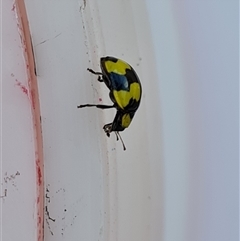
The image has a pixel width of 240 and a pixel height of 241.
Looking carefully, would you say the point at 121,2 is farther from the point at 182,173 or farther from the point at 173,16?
the point at 182,173

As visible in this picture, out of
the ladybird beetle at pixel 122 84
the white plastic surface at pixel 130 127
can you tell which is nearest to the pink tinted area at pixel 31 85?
the white plastic surface at pixel 130 127

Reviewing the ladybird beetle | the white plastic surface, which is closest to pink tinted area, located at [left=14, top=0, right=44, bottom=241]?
the white plastic surface

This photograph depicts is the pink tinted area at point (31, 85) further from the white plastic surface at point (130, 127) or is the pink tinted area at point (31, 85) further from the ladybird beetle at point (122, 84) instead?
the ladybird beetle at point (122, 84)

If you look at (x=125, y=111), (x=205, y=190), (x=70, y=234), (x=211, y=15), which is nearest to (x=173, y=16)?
(x=211, y=15)

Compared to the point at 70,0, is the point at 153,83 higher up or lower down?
lower down

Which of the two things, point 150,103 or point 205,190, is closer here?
point 205,190

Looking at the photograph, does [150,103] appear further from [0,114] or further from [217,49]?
[0,114]

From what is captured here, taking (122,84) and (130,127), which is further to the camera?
(130,127)

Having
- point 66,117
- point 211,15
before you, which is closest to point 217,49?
point 211,15

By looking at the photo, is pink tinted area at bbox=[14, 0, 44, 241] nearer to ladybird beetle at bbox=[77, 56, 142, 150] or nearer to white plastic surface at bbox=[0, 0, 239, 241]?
white plastic surface at bbox=[0, 0, 239, 241]

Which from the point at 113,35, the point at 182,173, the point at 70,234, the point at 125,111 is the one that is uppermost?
the point at 113,35
